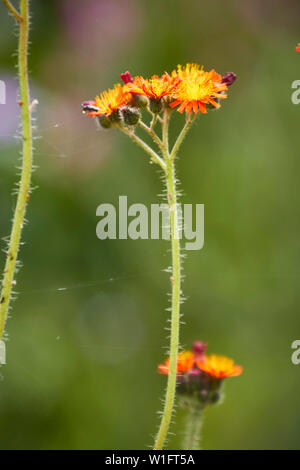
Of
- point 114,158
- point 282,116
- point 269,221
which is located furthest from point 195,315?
point 282,116

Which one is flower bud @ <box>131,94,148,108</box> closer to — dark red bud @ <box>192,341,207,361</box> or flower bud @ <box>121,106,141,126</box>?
flower bud @ <box>121,106,141,126</box>

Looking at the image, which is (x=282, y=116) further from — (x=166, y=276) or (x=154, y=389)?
(x=154, y=389)

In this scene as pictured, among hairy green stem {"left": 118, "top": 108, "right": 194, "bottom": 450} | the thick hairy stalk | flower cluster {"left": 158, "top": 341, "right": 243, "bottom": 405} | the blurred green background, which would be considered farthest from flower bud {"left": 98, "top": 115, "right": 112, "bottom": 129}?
the blurred green background

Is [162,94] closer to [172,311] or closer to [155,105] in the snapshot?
[155,105]

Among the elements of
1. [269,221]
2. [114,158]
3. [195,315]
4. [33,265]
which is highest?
[114,158]

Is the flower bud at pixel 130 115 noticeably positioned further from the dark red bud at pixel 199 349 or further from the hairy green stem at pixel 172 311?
the dark red bud at pixel 199 349

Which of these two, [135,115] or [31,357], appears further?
[31,357]

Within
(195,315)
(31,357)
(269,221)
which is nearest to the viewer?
(31,357)

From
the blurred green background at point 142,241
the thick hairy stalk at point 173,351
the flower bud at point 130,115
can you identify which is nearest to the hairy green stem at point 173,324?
the thick hairy stalk at point 173,351
